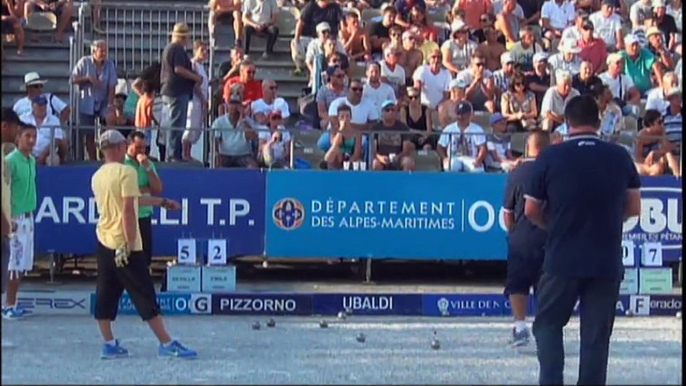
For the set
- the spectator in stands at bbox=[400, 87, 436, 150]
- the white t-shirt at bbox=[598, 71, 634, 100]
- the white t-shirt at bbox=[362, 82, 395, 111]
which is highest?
the white t-shirt at bbox=[598, 71, 634, 100]

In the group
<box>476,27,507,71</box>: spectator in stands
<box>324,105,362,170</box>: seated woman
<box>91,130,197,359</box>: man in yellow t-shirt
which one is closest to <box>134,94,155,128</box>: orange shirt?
<box>324,105,362,170</box>: seated woman

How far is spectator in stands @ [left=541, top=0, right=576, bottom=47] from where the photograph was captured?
19422 millimetres

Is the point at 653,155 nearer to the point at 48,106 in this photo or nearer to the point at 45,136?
the point at 45,136

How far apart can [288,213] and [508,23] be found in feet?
19.0

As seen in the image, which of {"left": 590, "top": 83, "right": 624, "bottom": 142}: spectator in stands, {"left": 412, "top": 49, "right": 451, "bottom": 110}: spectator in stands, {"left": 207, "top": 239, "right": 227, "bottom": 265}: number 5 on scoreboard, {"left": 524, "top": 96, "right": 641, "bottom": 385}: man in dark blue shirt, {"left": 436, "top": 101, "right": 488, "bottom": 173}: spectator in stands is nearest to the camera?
{"left": 524, "top": 96, "right": 641, "bottom": 385}: man in dark blue shirt

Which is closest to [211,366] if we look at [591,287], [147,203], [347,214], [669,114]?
[147,203]

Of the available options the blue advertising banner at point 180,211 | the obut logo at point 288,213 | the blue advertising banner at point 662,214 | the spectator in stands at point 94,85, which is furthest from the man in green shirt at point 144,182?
the blue advertising banner at point 662,214

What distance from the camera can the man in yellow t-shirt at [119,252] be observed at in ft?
33.4

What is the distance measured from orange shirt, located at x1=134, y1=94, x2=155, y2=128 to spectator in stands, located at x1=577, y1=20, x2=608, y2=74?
232 inches

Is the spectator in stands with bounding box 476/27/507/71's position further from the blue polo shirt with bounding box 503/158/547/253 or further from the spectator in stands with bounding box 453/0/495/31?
the blue polo shirt with bounding box 503/158/547/253

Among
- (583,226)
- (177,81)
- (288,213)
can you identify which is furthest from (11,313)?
(583,226)

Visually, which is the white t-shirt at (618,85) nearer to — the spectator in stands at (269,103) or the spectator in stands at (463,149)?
the spectator in stands at (463,149)

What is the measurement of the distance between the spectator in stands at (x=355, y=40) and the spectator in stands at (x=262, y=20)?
1.00 metres

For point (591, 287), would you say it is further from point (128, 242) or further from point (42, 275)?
point (42, 275)
